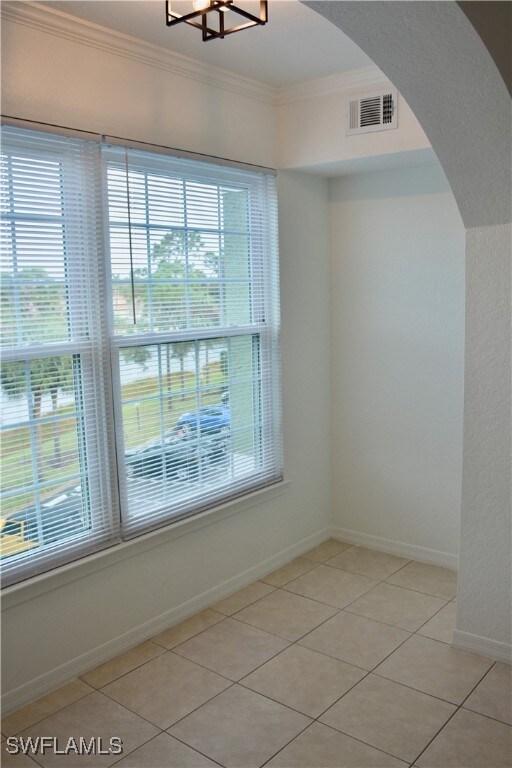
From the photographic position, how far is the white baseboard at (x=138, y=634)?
2.74m

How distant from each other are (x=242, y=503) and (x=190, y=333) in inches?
39.3

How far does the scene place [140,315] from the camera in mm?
3129

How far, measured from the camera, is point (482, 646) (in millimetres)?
3004

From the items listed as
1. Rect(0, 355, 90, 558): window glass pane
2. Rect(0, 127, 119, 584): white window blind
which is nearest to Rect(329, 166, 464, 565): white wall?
Rect(0, 127, 119, 584): white window blind

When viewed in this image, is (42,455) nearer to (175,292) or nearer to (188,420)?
(188,420)

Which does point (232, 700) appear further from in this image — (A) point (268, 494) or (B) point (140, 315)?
(B) point (140, 315)

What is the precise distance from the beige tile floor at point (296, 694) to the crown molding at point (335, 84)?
2684 millimetres

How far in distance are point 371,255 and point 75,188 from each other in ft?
6.38

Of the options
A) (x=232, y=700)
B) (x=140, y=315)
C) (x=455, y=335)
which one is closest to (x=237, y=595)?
(x=232, y=700)

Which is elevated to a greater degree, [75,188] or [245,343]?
[75,188]

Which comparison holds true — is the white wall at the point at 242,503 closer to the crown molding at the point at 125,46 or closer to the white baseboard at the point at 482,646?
the crown molding at the point at 125,46

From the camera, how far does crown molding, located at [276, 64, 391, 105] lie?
3.42m

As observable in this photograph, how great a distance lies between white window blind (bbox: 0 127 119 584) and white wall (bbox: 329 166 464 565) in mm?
1807

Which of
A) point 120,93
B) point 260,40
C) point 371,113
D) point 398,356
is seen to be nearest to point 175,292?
point 120,93
